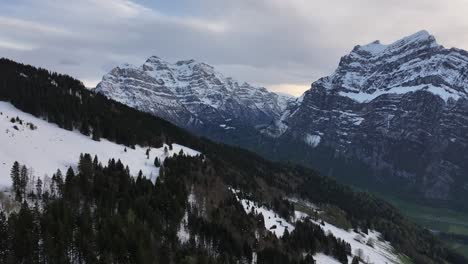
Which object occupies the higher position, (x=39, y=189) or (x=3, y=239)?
(x=39, y=189)

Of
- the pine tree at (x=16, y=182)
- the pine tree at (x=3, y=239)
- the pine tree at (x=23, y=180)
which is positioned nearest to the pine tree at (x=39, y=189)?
the pine tree at (x=23, y=180)

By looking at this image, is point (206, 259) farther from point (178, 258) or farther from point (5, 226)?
point (5, 226)

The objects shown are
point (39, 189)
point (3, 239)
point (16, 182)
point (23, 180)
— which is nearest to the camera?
point (3, 239)

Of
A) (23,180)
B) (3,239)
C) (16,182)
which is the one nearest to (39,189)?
(23,180)

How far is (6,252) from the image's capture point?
121 meters

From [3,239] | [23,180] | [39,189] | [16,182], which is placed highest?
[23,180]

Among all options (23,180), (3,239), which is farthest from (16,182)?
(3,239)

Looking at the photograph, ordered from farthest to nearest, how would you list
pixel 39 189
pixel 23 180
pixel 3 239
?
pixel 39 189 → pixel 23 180 → pixel 3 239

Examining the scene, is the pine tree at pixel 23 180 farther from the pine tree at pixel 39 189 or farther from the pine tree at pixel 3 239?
the pine tree at pixel 3 239

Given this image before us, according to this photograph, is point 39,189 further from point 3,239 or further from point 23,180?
point 3,239

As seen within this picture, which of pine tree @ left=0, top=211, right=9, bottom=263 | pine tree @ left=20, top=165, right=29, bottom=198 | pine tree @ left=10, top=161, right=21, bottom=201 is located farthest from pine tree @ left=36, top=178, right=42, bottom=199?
pine tree @ left=0, top=211, right=9, bottom=263

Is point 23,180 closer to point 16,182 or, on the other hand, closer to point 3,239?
point 16,182

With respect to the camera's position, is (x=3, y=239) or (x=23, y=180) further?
(x=23, y=180)

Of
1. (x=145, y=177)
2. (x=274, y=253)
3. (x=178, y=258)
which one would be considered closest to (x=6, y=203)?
(x=178, y=258)
